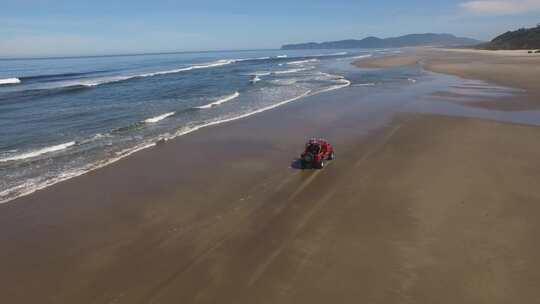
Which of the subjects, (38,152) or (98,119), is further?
(98,119)

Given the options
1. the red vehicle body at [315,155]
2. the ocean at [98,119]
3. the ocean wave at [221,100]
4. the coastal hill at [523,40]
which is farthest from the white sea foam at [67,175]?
the coastal hill at [523,40]

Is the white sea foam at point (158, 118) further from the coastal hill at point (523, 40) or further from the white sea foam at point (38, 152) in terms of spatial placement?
the coastal hill at point (523, 40)

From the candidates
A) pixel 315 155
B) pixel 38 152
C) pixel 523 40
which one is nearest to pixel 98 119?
pixel 38 152

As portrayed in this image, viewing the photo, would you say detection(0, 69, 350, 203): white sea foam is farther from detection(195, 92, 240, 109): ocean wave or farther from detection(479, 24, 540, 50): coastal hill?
detection(479, 24, 540, 50): coastal hill

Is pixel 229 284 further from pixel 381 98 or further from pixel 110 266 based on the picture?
pixel 381 98

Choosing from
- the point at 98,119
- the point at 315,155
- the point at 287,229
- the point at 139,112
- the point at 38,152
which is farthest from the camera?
the point at 139,112

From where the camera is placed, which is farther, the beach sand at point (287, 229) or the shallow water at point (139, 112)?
A: the shallow water at point (139, 112)

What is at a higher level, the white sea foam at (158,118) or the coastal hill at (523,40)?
the coastal hill at (523,40)

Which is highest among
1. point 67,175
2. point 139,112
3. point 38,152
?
point 139,112

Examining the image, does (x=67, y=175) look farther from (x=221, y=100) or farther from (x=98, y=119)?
(x=221, y=100)
